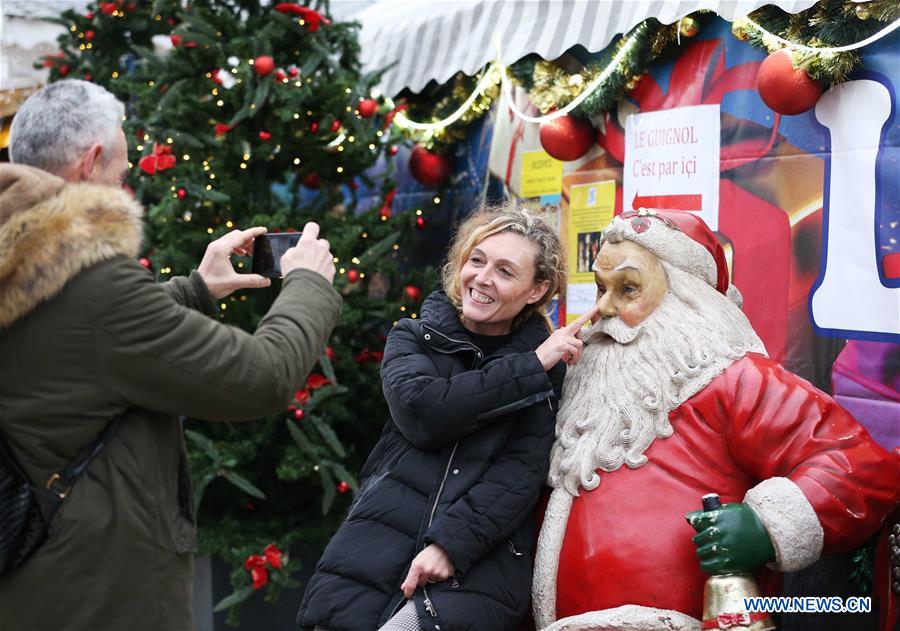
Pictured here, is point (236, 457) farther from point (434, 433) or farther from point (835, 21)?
point (835, 21)

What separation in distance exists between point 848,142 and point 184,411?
94.9 inches

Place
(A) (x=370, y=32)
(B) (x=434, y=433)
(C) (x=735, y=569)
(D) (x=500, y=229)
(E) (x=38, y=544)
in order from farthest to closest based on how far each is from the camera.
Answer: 1. (A) (x=370, y=32)
2. (D) (x=500, y=229)
3. (B) (x=434, y=433)
4. (C) (x=735, y=569)
5. (E) (x=38, y=544)

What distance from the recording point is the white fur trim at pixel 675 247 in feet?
8.65

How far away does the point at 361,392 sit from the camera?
197 inches

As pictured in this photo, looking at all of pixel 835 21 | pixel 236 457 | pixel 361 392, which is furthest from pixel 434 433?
pixel 361 392

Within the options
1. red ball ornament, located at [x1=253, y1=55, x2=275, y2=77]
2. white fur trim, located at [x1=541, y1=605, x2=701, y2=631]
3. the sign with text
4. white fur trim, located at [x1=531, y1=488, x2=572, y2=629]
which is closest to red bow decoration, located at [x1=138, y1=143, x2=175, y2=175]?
red ball ornament, located at [x1=253, y1=55, x2=275, y2=77]

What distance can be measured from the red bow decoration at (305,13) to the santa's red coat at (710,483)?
3.10 metres

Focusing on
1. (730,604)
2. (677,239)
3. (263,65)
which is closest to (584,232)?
(263,65)

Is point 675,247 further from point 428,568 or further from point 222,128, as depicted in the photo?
point 222,128

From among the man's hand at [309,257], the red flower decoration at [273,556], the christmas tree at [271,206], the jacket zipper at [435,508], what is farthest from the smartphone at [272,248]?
the red flower decoration at [273,556]

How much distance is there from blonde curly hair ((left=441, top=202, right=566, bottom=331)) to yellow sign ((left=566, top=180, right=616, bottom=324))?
149 centimetres

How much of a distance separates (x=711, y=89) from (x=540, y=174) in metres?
1.16

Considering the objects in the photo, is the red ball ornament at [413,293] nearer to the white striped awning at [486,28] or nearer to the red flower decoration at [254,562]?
the white striped awning at [486,28]

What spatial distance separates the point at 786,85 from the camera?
3230 millimetres
